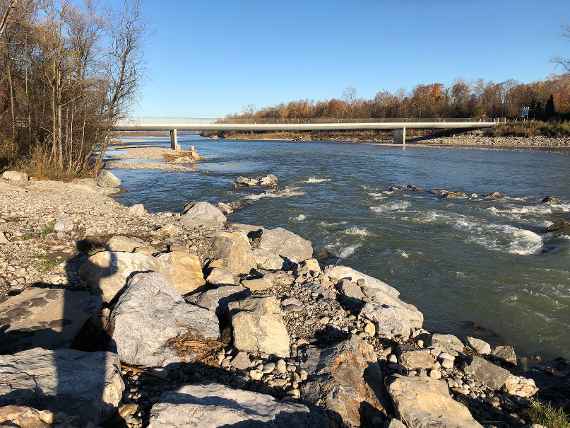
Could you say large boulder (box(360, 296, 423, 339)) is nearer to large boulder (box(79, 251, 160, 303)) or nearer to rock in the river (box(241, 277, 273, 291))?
rock in the river (box(241, 277, 273, 291))

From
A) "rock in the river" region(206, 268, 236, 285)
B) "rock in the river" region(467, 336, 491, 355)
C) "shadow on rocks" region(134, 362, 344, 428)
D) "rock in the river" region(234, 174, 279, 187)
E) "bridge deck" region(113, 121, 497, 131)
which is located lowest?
"rock in the river" region(467, 336, 491, 355)

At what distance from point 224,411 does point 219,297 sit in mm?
3136

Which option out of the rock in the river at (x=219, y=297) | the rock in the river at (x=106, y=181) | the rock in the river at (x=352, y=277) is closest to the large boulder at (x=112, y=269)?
the rock in the river at (x=219, y=297)

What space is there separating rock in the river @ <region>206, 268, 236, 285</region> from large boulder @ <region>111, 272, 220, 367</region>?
1321mm

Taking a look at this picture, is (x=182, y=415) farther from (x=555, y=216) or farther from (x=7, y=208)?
(x=555, y=216)

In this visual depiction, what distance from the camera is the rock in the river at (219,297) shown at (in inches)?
252

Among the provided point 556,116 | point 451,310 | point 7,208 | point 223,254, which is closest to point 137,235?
point 223,254

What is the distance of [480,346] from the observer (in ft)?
23.3

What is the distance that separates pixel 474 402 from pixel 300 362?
2.51 meters

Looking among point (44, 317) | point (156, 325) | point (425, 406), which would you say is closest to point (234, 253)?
point (156, 325)

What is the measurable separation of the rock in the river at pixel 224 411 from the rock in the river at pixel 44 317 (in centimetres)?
235

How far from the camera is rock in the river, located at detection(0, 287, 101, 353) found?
518 centimetres

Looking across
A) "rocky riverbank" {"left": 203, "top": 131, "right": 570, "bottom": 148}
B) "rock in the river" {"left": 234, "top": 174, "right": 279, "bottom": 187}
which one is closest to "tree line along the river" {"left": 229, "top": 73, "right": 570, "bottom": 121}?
"rocky riverbank" {"left": 203, "top": 131, "right": 570, "bottom": 148}

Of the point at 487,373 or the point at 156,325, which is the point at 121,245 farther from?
the point at 487,373
